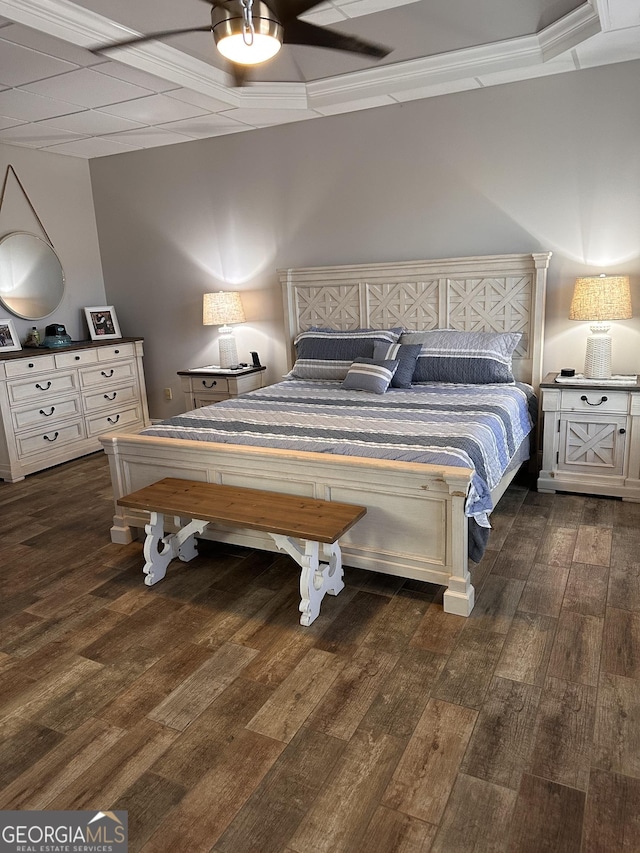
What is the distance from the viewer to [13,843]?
1576 mm

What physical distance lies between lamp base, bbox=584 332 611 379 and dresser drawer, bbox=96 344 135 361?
3838 millimetres

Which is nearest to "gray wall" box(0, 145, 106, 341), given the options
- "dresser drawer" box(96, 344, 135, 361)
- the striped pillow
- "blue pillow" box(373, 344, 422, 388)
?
"dresser drawer" box(96, 344, 135, 361)

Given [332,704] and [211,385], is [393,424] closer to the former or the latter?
[332,704]

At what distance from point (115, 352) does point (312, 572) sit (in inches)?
144

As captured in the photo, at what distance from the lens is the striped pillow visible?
427 cm

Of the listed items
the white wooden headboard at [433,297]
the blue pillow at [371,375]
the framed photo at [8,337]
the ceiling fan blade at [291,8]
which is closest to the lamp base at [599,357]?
the white wooden headboard at [433,297]

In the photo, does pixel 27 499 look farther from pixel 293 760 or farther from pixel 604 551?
pixel 604 551

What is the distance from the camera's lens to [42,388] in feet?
15.7

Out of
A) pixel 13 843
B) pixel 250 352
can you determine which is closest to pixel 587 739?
pixel 13 843

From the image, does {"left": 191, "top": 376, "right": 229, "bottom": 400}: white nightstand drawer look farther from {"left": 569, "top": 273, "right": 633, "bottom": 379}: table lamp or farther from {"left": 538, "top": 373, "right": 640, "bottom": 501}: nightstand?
{"left": 569, "top": 273, "right": 633, "bottom": 379}: table lamp

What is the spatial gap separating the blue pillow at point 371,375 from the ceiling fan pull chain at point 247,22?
6.94ft

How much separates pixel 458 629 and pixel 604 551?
1.07 meters

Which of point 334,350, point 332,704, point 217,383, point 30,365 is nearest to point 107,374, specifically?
point 30,365

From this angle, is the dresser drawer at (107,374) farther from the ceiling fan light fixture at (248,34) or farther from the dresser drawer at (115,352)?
the ceiling fan light fixture at (248,34)
